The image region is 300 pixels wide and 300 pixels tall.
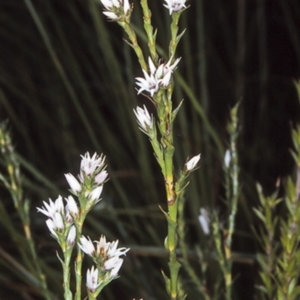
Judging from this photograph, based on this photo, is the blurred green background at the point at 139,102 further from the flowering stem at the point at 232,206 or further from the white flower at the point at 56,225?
the white flower at the point at 56,225

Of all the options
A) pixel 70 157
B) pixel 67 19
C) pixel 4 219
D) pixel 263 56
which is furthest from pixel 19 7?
pixel 4 219

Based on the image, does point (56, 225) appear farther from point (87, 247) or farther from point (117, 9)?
point (117, 9)

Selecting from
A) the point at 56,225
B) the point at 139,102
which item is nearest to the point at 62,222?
the point at 56,225

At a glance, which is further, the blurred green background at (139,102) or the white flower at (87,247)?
the blurred green background at (139,102)

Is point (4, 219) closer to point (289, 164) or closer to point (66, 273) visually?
point (66, 273)

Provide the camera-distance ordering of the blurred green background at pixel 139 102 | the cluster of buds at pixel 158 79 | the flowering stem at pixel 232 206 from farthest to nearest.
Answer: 1. the blurred green background at pixel 139 102
2. the flowering stem at pixel 232 206
3. the cluster of buds at pixel 158 79

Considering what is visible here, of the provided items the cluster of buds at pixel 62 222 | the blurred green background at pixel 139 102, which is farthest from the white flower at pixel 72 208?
the blurred green background at pixel 139 102

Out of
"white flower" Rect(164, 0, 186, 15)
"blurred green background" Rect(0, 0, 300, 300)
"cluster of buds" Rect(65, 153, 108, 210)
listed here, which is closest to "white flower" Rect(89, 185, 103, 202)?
"cluster of buds" Rect(65, 153, 108, 210)
